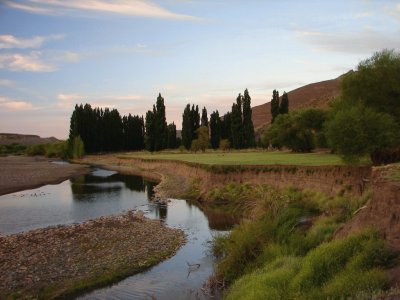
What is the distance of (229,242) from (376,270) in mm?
6288

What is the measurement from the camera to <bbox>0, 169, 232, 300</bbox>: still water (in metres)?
14.6

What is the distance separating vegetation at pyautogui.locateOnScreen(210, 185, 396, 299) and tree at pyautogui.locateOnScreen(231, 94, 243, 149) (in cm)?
5743

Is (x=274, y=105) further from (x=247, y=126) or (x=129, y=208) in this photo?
(x=129, y=208)

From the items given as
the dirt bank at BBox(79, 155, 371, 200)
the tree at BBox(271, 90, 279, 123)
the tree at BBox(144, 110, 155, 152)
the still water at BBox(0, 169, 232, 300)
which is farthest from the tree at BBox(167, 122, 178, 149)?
the still water at BBox(0, 169, 232, 300)

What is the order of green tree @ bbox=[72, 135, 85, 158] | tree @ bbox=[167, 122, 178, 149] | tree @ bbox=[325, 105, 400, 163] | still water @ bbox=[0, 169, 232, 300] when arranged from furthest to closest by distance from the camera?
green tree @ bbox=[72, 135, 85, 158]
tree @ bbox=[167, 122, 178, 149]
tree @ bbox=[325, 105, 400, 163]
still water @ bbox=[0, 169, 232, 300]

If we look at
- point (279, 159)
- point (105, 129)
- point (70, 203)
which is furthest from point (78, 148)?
point (279, 159)

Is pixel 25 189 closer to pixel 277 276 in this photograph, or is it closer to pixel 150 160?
pixel 150 160

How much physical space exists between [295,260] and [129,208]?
67.7 feet

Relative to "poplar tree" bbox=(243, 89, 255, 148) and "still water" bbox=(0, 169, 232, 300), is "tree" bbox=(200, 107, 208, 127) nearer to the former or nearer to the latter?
"poplar tree" bbox=(243, 89, 255, 148)

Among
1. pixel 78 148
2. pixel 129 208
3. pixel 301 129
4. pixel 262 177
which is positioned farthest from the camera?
pixel 78 148

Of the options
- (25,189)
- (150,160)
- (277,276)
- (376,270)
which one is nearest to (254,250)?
(277,276)

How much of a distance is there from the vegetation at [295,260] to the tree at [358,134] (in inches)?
272

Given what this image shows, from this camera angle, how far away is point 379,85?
93.2ft

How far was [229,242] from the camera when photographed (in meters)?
15.3
